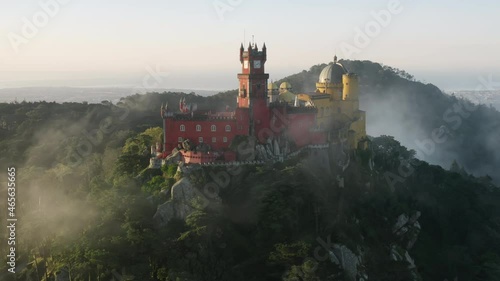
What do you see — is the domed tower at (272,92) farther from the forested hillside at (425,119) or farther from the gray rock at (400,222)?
the forested hillside at (425,119)

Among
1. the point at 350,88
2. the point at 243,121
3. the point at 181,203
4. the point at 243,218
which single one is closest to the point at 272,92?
the point at 350,88

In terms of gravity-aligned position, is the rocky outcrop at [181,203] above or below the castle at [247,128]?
below

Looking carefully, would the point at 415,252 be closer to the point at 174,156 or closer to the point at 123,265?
the point at 174,156

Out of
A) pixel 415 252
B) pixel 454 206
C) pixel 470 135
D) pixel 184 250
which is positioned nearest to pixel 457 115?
pixel 470 135

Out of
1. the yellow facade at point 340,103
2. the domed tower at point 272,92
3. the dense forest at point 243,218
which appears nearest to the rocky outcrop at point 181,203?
the dense forest at point 243,218

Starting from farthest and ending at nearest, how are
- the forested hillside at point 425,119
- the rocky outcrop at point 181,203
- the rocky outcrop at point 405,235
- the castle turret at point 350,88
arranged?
the forested hillside at point 425,119
the castle turret at point 350,88
the rocky outcrop at point 405,235
the rocky outcrop at point 181,203

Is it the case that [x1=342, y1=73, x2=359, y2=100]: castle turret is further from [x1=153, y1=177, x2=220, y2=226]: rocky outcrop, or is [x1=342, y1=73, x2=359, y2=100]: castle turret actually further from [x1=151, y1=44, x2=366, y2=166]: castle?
[x1=153, y1=177, x2=220, y2=226]: rocky outcrop

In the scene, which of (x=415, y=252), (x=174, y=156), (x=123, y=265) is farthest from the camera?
(x=415, y=252)
